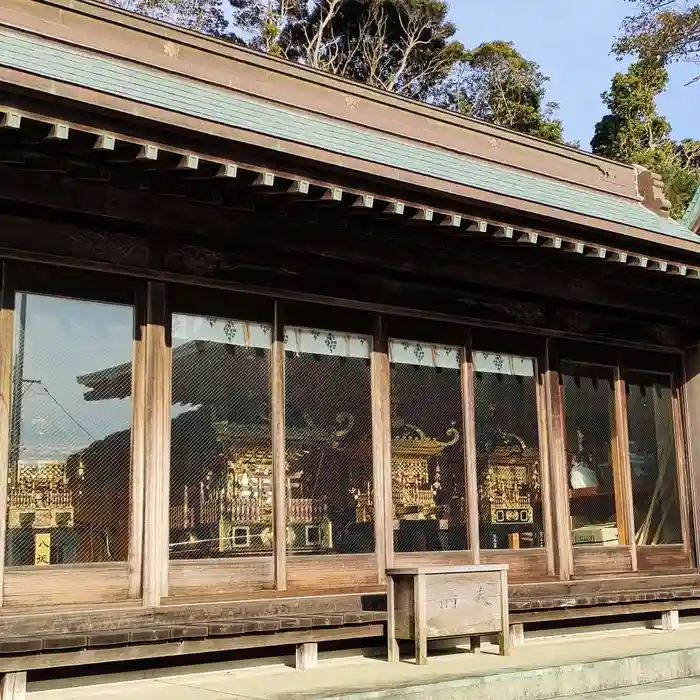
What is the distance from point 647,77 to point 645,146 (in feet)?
8.69

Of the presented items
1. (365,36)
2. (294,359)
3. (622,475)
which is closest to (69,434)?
(294,359)

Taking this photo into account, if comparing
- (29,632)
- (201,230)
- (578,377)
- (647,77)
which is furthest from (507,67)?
(29,632)

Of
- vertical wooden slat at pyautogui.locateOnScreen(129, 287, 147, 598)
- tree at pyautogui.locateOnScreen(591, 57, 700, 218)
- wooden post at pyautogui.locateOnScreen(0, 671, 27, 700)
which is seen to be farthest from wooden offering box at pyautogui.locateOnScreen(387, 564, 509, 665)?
tree at pyautogui.locateOnScreen(591, 57, 700, 218)

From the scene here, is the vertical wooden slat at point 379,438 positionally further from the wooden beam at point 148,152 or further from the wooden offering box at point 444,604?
the wooden beam at point 148,152

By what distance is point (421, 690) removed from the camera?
5797 mm

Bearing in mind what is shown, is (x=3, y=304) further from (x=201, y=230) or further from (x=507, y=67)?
(x=507, y=67)

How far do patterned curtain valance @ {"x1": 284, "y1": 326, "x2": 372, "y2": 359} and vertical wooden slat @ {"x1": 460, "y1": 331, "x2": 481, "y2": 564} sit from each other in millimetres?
1076

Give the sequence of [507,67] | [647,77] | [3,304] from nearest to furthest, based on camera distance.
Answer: [3,304] → [647,77] → [507,67]

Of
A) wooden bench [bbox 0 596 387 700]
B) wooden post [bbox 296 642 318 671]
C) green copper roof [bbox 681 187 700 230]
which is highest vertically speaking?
green copper roof [bbox 681 187 700 230]

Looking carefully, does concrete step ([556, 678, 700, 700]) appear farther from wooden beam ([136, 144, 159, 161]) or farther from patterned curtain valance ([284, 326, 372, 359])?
wooden beam ([136, 144, 159, 161])

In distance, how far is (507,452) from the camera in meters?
9.00

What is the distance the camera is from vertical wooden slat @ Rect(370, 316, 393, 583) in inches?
313

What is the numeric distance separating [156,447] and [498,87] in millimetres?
34389

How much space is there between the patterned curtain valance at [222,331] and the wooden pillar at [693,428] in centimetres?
514
